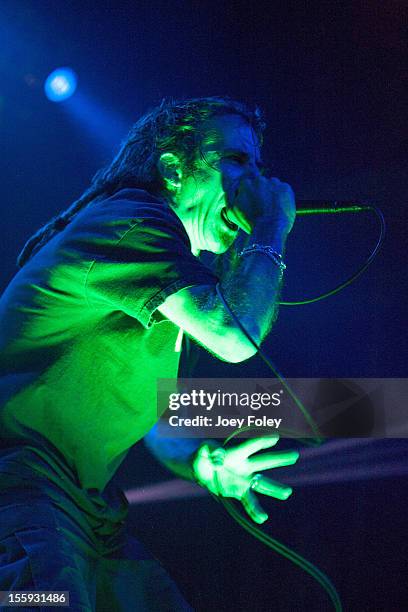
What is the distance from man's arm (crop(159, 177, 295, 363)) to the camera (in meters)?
1.12

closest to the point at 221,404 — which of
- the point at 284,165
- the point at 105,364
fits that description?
the point at 105,364

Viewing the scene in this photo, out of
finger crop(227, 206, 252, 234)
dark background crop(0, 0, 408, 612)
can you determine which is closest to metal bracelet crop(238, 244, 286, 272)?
finger crop(227, 206, 252, 234)

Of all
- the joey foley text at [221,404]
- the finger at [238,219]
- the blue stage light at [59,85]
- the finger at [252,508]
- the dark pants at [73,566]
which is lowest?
the dark pants at [73,566]

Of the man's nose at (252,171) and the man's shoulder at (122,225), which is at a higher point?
the man's nose at (252,171)

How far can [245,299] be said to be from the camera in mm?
1193

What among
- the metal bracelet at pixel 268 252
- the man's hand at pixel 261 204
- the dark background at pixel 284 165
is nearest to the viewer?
the metal bracelet at pixel 268 252

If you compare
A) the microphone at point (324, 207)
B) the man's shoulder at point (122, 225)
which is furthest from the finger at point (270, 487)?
the microphone at point (324, 207)

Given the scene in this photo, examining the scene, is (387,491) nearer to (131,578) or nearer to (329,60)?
(131,578)

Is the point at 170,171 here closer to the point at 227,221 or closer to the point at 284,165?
the point at 227,221

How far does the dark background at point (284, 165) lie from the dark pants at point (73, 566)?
108cm

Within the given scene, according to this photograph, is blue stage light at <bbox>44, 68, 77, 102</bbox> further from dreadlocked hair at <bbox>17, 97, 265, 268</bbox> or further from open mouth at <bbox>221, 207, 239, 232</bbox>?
open mouth at <bbox>221, 207, 239, 232</bbox>

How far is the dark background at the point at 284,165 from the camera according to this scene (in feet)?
7.52

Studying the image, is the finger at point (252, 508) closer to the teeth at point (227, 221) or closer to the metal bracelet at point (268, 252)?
the metal bracelet at point (268, 252)

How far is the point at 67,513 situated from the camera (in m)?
1.15
